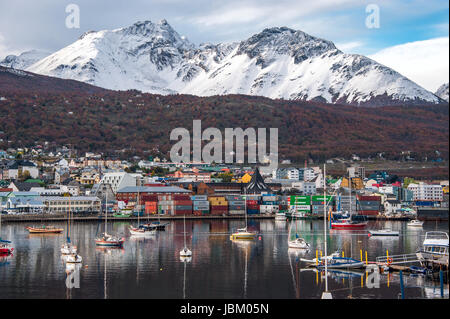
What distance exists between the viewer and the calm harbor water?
19844mm

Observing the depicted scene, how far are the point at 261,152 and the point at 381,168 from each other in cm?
1521

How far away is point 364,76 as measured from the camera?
15250 centimetres

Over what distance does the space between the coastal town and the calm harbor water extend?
12.9 meters

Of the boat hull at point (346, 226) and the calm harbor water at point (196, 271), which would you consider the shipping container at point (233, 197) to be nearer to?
the boat hull at point (346, 226)

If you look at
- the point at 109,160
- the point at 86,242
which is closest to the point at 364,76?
the point at 109,160

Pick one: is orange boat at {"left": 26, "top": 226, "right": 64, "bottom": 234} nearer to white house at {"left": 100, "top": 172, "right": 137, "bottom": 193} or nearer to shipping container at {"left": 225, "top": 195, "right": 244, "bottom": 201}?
shipping container at {"left": 225, "top": 195, "right": 244, "bottom": 201}

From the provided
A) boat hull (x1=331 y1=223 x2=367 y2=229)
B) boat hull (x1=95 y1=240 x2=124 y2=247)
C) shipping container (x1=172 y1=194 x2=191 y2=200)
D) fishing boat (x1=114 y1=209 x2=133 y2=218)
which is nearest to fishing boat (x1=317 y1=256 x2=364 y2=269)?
boat hull (x1=95 y1=240 x2=124 y2=247)

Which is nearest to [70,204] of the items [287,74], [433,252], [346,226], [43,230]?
[43,230]

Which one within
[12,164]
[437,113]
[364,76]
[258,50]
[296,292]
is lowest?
[296,292]

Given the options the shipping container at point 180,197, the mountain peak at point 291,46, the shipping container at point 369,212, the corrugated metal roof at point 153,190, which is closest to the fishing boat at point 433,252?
the shipping container at point 369,212

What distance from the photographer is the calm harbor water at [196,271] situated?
19844 millimetres

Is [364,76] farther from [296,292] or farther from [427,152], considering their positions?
[296,292]

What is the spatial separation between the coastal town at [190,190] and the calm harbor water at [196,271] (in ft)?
42.5

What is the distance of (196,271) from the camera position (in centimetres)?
2367
